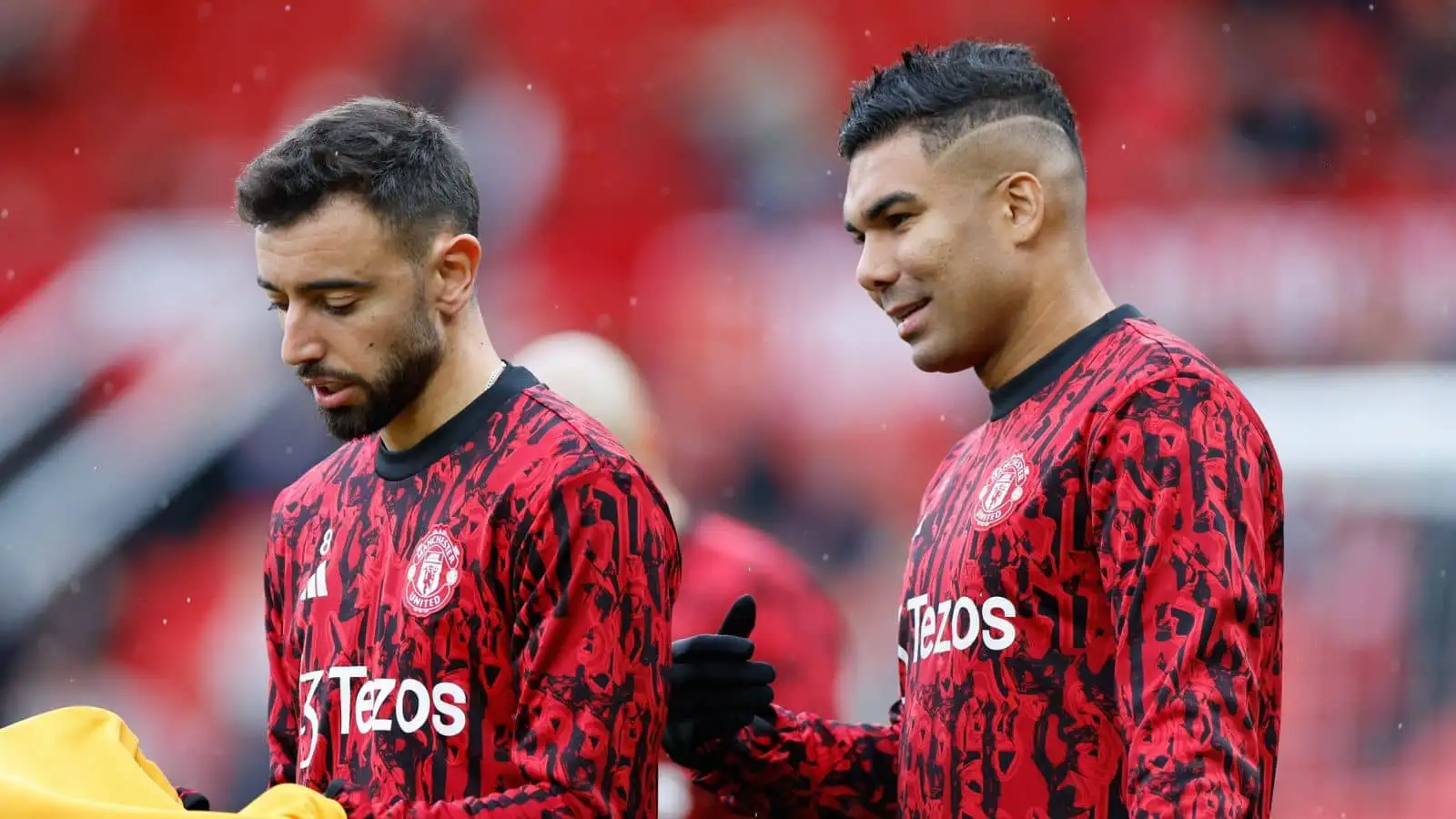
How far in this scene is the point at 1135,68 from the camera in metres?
3.58

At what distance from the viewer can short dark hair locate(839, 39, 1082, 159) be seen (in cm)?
205

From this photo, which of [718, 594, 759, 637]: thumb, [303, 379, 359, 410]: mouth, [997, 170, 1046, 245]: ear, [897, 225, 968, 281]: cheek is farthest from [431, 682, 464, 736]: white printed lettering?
[997, 170, 1046, 245]: ear

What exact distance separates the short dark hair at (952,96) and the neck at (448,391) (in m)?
0.50

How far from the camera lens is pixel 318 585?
203 cm

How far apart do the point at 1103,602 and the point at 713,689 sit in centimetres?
56

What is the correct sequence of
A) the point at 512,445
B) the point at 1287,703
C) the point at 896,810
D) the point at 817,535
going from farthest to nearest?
the point at 817,535, the point at 1287,703, the point at 896,810, the point at 512,445

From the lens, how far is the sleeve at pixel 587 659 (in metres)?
1.77

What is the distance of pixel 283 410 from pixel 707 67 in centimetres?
118

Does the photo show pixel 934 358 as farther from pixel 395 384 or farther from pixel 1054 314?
pixel 395 384

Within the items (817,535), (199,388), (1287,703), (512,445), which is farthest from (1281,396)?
(199,388)

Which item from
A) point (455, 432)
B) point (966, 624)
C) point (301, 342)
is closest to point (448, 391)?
point (455, 432)

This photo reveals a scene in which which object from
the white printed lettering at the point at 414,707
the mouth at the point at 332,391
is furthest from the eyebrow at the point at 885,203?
the white printed lettering at the point at 414,707

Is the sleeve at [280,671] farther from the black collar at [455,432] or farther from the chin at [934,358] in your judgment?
the chin at [934,358]

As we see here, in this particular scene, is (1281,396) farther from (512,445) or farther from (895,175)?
(512,445)
